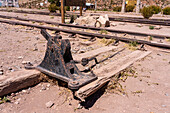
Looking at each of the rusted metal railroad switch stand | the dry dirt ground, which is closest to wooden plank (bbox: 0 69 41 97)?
the dry dirt ground

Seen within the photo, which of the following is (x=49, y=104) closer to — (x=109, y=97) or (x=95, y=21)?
(x=109, y=97)

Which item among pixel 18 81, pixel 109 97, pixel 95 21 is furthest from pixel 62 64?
pixel 95 21

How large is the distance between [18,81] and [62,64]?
86 centimetres

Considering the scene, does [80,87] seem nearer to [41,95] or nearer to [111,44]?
[41,95]

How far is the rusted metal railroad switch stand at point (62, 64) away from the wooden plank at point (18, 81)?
0.28 metres

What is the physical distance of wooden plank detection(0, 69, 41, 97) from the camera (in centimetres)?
275

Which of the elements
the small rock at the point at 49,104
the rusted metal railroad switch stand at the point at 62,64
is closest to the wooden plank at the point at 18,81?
the rusted metal railroad switch stand at the point at 62,64

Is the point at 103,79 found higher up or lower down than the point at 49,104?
higher up

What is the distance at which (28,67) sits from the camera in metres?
3.29

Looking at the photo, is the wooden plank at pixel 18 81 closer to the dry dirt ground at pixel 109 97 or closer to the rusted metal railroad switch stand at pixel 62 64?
the dry dirt ground at pixel 109 97

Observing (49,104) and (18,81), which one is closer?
(49,104)

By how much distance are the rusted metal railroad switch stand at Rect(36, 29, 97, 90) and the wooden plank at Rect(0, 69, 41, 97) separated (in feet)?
0.91

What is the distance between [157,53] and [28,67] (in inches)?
159

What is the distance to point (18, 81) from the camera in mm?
2893
